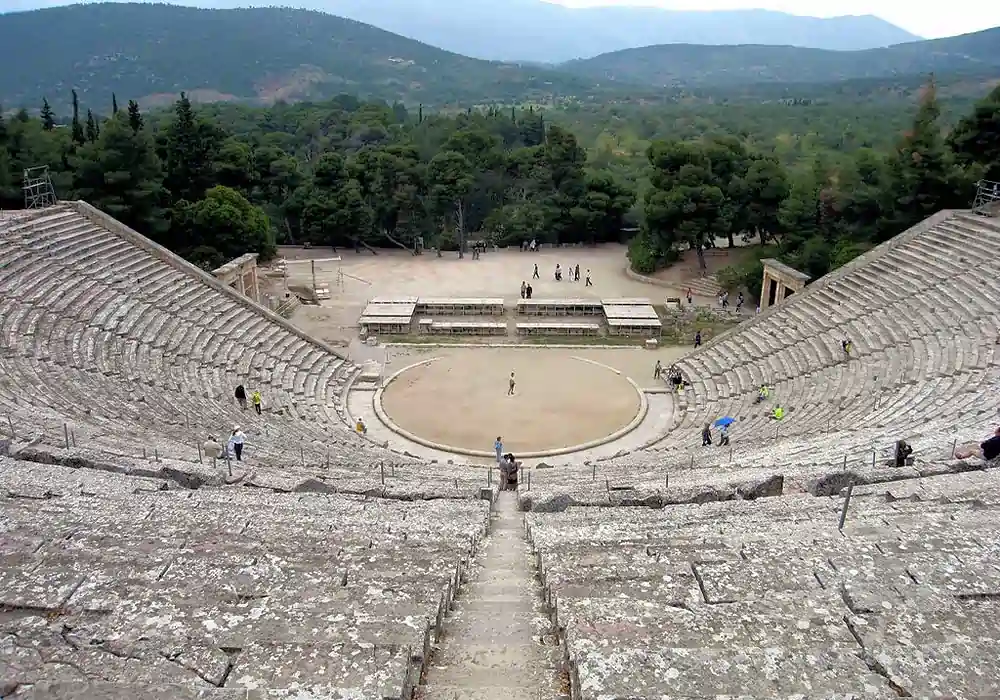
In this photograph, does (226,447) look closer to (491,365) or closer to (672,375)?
(491,365)

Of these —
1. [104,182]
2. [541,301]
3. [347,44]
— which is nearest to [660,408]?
[541,301]

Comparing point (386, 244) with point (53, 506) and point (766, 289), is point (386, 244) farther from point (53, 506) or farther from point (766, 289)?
point (53, 506)

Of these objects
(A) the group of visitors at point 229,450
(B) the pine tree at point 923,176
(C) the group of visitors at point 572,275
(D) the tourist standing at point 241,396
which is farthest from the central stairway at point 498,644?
(C) the group of visitors at point 572,275

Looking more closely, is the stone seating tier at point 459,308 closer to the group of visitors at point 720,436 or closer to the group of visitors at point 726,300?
Answer: the group of visitors at point 726,300

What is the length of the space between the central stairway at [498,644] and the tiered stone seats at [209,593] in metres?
0.19

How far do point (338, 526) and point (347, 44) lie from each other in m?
211

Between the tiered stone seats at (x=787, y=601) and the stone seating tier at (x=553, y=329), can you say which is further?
the stone seating tier at (x=553, y=329)

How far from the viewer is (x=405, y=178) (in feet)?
131

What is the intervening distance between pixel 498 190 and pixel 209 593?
4145cm

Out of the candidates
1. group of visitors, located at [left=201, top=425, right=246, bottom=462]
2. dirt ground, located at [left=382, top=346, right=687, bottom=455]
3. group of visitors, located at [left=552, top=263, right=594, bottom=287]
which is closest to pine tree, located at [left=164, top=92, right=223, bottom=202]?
Result: group of visitors, located at [left=552, top=263, right=594, bottom=287]

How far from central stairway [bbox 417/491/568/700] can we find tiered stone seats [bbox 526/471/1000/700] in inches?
9.9

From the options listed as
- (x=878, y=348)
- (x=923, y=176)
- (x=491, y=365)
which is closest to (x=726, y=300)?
(x=923, y=176)

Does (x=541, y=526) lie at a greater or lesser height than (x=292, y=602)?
lesser

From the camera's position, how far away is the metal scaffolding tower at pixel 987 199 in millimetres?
22125
